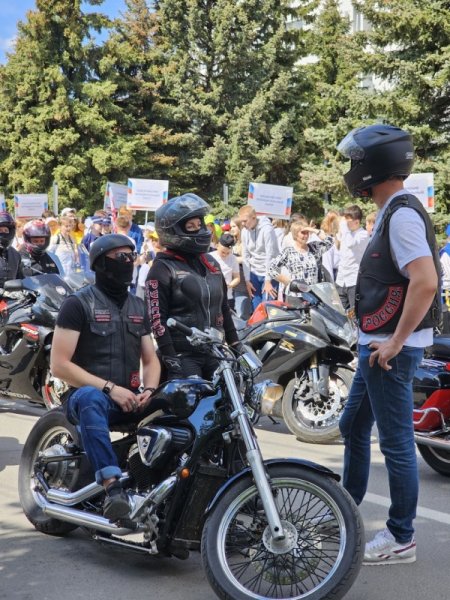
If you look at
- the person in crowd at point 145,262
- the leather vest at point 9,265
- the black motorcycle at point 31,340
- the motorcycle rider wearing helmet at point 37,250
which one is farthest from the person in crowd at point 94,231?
the black motorcycle at point 31,340

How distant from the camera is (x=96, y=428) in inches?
169

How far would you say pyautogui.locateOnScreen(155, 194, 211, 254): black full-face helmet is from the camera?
5246mm

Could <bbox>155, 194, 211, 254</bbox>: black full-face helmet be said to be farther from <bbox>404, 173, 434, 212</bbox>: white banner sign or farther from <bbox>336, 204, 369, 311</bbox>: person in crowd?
<bbox>404, 173, 434, 212</bbox>: white banner sign

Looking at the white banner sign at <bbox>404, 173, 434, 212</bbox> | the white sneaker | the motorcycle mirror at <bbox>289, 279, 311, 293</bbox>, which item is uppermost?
the white banner sign at <bbox>404, 173, 434, 212</bbox>

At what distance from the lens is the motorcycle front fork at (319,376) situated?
7.18 m

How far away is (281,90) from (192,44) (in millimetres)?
4804

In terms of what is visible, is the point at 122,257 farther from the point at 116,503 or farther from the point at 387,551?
the point at 387,551

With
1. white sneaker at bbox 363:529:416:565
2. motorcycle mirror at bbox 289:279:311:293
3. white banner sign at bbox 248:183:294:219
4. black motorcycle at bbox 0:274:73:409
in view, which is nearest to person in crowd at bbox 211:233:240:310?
black motorcycle at bbox 0:274:73:409

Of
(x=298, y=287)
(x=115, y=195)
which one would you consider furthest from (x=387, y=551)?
(x=115, y=195)

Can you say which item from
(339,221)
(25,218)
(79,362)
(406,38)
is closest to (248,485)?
(79,362)

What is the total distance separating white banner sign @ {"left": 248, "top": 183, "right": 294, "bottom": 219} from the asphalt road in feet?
39.6

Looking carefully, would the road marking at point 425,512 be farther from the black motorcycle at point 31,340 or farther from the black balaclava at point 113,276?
the black motorcycle at point 31,340

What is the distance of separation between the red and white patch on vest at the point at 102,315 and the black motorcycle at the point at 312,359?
2628mm

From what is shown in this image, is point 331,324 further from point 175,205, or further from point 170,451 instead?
point 170,451
